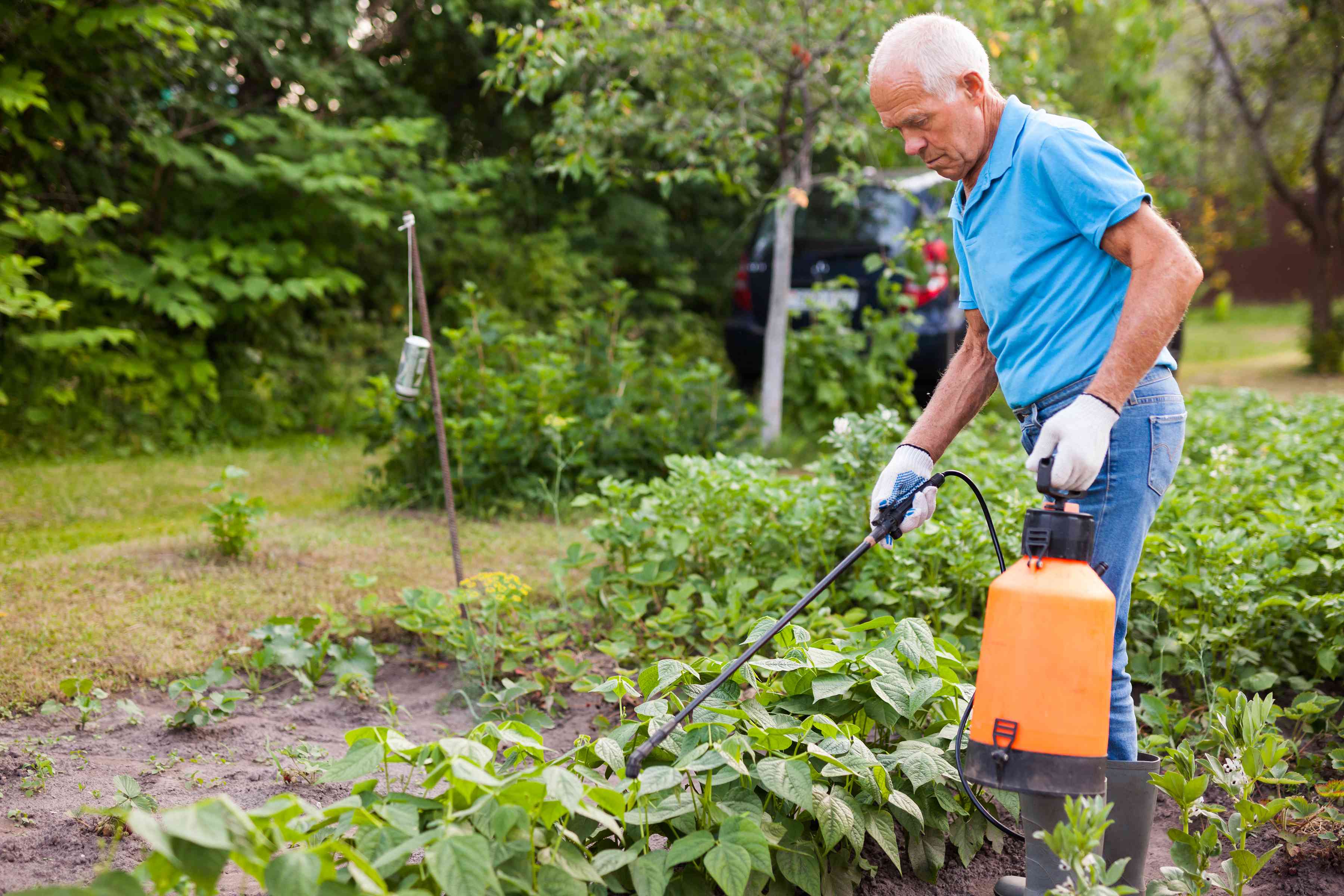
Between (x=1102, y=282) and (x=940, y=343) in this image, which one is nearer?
(x=1102, y=282)

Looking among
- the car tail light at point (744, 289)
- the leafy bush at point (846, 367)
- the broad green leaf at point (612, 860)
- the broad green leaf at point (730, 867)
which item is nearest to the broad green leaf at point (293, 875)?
the broad green leaf at point (612, 860)

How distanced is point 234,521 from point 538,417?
157 cm

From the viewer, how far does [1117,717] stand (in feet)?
6.27

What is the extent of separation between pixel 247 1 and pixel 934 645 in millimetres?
7092

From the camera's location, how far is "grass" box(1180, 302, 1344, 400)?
431 inches

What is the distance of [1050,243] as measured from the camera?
5.96 ft

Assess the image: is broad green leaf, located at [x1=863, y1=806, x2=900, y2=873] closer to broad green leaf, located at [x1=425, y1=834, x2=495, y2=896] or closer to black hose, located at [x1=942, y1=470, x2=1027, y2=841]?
black hose, located at [x1=942, y1=470, x2=1027, y2=841]

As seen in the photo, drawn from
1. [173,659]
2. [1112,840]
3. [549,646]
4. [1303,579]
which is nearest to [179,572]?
[173,659]

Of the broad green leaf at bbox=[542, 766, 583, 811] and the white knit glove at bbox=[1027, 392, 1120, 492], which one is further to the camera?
the white knit glove at bbox=[1027, 392, 1120, 492]

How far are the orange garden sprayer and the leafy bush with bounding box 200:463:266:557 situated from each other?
3.11 meters

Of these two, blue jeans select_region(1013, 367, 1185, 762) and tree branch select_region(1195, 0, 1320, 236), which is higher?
tree branch select_region(1195, 0, 1320, 236)

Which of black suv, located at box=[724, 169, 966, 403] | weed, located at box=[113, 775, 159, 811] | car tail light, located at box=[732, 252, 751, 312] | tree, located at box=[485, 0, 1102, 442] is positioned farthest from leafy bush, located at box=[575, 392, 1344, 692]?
car tail light, located at box=[732, 252, 751, 312]

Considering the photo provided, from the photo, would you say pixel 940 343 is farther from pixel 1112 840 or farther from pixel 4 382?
pixel 4 382

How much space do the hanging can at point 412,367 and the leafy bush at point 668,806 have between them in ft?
4.58
